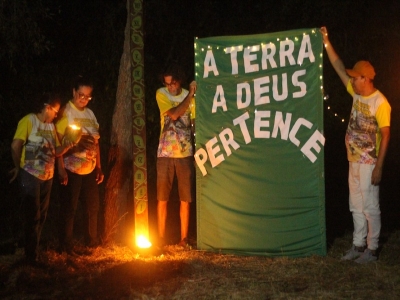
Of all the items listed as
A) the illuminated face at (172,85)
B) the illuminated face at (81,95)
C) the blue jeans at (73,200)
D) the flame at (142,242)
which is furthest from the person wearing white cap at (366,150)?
the blue jeans at (73,200)

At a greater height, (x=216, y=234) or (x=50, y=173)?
(x=50, y=173)

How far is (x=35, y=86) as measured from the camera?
37.2 ft

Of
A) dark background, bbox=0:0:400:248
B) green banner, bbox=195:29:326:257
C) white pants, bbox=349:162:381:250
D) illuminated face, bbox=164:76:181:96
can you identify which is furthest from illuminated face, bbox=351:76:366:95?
dark background, bbox=0:0:400:248

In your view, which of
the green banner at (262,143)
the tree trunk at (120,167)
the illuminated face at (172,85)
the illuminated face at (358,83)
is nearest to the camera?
the illuminated face at (358,83)

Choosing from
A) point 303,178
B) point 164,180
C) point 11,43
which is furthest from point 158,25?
point 303,178

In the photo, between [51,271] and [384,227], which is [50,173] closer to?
[51,271]

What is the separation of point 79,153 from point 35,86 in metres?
4.33

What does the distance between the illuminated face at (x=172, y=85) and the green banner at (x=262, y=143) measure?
0.30m

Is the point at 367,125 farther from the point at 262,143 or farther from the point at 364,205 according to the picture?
the point at 262,143

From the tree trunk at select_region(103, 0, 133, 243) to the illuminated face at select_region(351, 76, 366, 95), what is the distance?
258cm

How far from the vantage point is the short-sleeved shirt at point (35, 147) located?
6.87 meters

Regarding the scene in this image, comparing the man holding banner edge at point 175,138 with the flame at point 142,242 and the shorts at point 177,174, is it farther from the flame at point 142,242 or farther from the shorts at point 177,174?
the flame at point 142,242

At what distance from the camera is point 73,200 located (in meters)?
7.40

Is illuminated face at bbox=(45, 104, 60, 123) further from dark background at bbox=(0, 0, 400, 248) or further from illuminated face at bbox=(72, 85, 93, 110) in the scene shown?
dark background at bbox=(0, 0, 400, 248)
